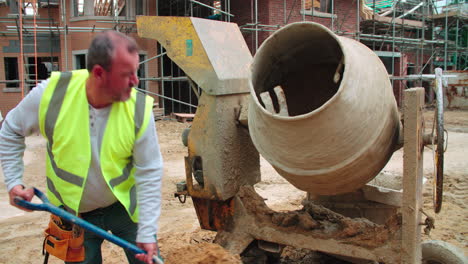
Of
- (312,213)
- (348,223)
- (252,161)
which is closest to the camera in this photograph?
(348,223)

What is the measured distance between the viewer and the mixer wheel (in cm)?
301

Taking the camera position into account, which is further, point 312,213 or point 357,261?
point 312,213

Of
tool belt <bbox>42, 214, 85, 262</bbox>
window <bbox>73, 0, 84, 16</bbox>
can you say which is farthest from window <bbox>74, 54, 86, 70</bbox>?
tool belt <bbox>42, 214, 85, 262</bbox>

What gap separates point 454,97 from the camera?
17297 millimetres

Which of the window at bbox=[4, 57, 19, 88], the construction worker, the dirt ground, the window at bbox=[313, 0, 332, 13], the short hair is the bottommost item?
the dirt ground

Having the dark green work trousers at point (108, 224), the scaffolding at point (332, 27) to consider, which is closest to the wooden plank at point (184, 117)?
the scaffolding at point (332, 27)

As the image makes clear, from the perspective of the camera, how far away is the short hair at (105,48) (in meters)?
1.64

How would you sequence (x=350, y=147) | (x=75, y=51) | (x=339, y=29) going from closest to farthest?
(x=350, y=147), (x=75, y=51), (x=339, y=29)

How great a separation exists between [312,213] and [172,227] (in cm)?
197

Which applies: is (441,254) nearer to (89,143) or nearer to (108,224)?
(108,224)

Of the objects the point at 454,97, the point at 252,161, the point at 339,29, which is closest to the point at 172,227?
the point at 252,161

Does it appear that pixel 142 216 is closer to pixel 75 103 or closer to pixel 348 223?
pixel 75 103

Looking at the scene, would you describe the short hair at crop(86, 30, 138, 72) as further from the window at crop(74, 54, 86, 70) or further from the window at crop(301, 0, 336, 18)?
the window at crop(301, 0, 336, 18)

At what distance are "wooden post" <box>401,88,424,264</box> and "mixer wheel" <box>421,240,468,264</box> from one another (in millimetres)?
702
